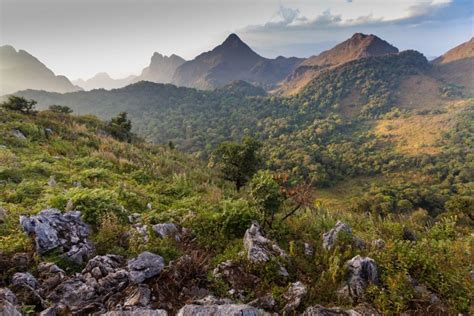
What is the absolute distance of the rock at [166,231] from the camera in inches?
222

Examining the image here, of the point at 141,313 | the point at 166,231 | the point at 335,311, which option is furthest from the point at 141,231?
the point at 335,311

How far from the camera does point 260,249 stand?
202 inches

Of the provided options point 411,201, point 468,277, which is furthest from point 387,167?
point 468,277

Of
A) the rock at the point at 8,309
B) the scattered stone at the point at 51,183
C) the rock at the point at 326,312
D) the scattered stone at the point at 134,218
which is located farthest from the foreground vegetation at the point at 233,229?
the rock at the point at 8,309

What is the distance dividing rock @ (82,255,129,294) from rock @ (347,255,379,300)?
12.1 ft

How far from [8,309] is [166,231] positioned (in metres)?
2.87

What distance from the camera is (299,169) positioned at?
7469 centimetres

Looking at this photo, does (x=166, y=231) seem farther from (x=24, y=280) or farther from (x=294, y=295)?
(x=294, y=295)

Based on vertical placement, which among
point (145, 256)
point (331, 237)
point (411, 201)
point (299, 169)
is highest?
point (145, 256)

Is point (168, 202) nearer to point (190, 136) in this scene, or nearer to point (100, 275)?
point (100, 275)

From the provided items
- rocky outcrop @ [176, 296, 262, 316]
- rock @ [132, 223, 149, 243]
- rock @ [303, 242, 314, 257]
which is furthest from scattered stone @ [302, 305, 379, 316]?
rock @ [132, 223, 149, 243]

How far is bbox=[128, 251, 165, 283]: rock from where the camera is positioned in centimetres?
428

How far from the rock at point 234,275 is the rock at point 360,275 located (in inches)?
62.5

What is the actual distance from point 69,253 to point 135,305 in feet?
5.51
